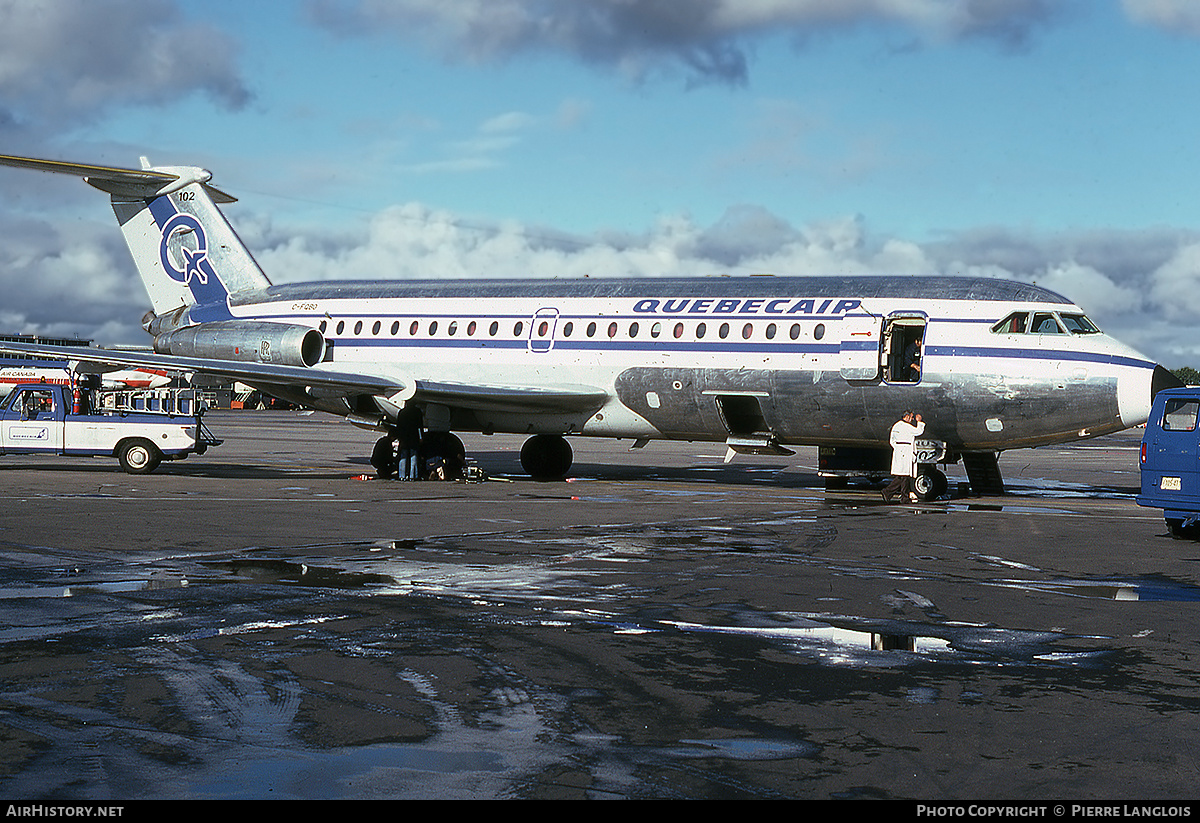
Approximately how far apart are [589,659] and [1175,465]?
455 inches

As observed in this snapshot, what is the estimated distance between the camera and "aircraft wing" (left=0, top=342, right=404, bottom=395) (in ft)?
84.5

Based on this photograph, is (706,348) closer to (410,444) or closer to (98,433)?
(410,444)

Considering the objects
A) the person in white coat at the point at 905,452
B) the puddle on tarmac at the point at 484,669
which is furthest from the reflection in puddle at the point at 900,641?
the person in white coat at the point at 905,452

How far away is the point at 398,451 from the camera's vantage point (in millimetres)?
26938

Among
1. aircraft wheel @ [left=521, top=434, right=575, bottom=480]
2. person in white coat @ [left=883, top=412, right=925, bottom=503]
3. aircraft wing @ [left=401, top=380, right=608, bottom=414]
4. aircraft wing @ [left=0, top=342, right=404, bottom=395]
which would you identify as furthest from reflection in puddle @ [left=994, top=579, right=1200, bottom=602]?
aircraft wing @ [left=0, top=342, right=404, bottom=395]

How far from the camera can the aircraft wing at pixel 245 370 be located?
2577cm

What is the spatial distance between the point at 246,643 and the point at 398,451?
60.8 ft

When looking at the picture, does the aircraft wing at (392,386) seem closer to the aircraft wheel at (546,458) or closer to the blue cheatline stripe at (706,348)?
the blue cheatline stripe at (706,348)

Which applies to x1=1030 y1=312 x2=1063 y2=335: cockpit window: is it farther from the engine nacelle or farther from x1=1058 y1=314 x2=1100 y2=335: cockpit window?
the engine nacelle

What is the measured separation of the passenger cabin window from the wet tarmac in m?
1.60

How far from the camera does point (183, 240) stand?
30.6 metres

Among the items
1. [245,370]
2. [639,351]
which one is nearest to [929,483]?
[639,351]
